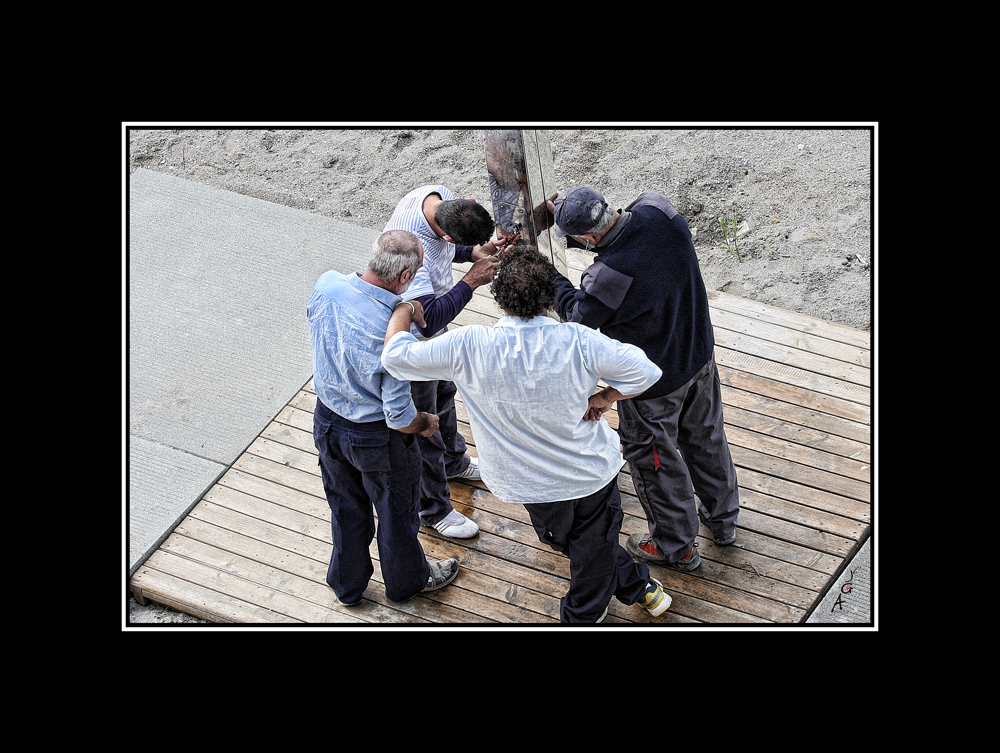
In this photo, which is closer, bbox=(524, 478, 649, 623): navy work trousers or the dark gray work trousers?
bbox=(524, 478, 649, 623): navy work trousers

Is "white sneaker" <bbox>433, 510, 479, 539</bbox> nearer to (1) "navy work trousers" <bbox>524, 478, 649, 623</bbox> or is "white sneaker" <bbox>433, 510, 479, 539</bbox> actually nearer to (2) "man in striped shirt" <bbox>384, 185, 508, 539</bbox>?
(2) "man in striped shirt" <bbox>384, 185, 508, 539</bbox>

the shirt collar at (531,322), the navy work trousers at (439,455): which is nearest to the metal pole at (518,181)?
the navy work trousers at (439,455)

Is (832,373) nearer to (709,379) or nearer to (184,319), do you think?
(709,379)

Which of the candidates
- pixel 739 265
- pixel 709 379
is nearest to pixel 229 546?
pixel 709 379

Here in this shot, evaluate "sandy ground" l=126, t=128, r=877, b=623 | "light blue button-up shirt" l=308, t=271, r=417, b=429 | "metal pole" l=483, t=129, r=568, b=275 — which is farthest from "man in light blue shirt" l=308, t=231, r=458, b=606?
"sandy ground" l=126, t=128, r=877, b=623

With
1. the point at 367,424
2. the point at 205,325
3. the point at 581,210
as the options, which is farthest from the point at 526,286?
the point at 205,325

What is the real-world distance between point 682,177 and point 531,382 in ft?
13.0

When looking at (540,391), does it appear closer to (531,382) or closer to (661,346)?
(531,382)

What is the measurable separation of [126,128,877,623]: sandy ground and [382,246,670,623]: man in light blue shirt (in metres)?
2.67

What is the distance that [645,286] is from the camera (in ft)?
9.70

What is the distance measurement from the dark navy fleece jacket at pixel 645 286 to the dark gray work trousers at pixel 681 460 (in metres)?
0.23

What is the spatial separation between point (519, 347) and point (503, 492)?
0.55m

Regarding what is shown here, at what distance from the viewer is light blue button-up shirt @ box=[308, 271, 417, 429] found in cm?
289

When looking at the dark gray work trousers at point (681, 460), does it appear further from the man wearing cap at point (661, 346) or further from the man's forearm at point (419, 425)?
the man's forearm at point (419, 425)
